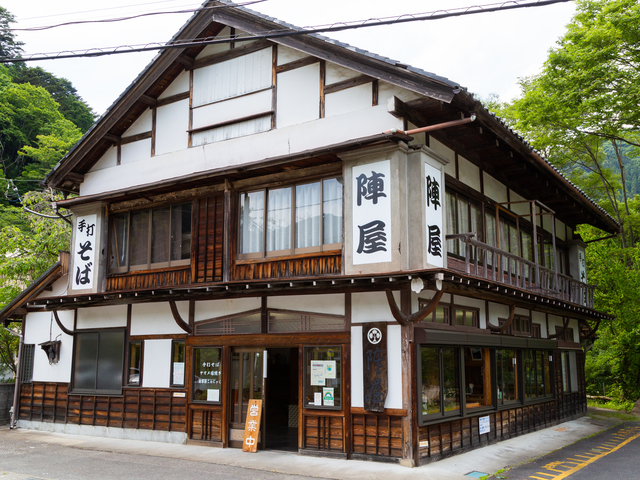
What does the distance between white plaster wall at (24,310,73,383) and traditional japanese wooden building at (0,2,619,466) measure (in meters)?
0.06

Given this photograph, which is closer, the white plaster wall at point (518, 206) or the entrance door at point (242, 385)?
the entrance door at point (242, 385)

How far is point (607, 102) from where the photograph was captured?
1995 cm

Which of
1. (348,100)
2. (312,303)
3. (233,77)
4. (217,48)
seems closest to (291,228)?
(312,303)

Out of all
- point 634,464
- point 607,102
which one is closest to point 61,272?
point 634,464

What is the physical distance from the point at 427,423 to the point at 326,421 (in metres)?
1.97

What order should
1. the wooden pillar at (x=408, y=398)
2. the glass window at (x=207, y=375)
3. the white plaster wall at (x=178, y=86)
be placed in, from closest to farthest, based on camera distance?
1. the wooden pillar at (x=408, y=398)
2. the glass window at (x=207, y=375)
3. the white plaster wall at (x=178, y=86)

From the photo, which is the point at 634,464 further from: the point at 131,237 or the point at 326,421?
the point at 131,237

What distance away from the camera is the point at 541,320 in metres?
17.0

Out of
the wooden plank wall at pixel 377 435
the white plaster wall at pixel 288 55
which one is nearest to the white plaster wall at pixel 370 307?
the wooden plank wall at pixel 377 435

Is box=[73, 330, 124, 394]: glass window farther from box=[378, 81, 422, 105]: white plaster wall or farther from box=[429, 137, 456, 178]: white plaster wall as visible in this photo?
box=[429, 137, 456, 178]: white plaster wall

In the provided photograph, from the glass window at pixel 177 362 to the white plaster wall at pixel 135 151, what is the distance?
5.09 m

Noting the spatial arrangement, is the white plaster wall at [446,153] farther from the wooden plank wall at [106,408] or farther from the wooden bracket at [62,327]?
the wooden bracket at [62,327]

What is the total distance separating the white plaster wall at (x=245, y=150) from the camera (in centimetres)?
1153

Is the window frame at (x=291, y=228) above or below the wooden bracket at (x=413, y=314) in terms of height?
above
